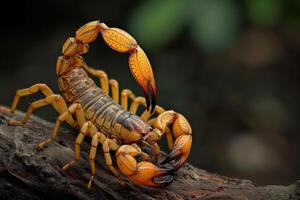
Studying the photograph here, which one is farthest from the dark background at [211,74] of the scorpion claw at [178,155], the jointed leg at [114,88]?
the scorpion claw at [178,155]

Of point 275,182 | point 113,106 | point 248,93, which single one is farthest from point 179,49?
point 113,106

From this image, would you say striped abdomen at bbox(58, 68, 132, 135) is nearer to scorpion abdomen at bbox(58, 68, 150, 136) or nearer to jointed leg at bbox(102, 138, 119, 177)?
scorpion abdomen at bbox(58, 68, 150, 136)

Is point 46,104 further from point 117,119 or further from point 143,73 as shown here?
point 143,73

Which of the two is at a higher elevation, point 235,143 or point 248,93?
point 248,93

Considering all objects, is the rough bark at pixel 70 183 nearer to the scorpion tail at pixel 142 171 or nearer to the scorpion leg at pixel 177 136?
the scorpion tail at pixel 142 171

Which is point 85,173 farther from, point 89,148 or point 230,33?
point 230,33

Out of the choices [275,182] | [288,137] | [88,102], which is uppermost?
[88,102]
